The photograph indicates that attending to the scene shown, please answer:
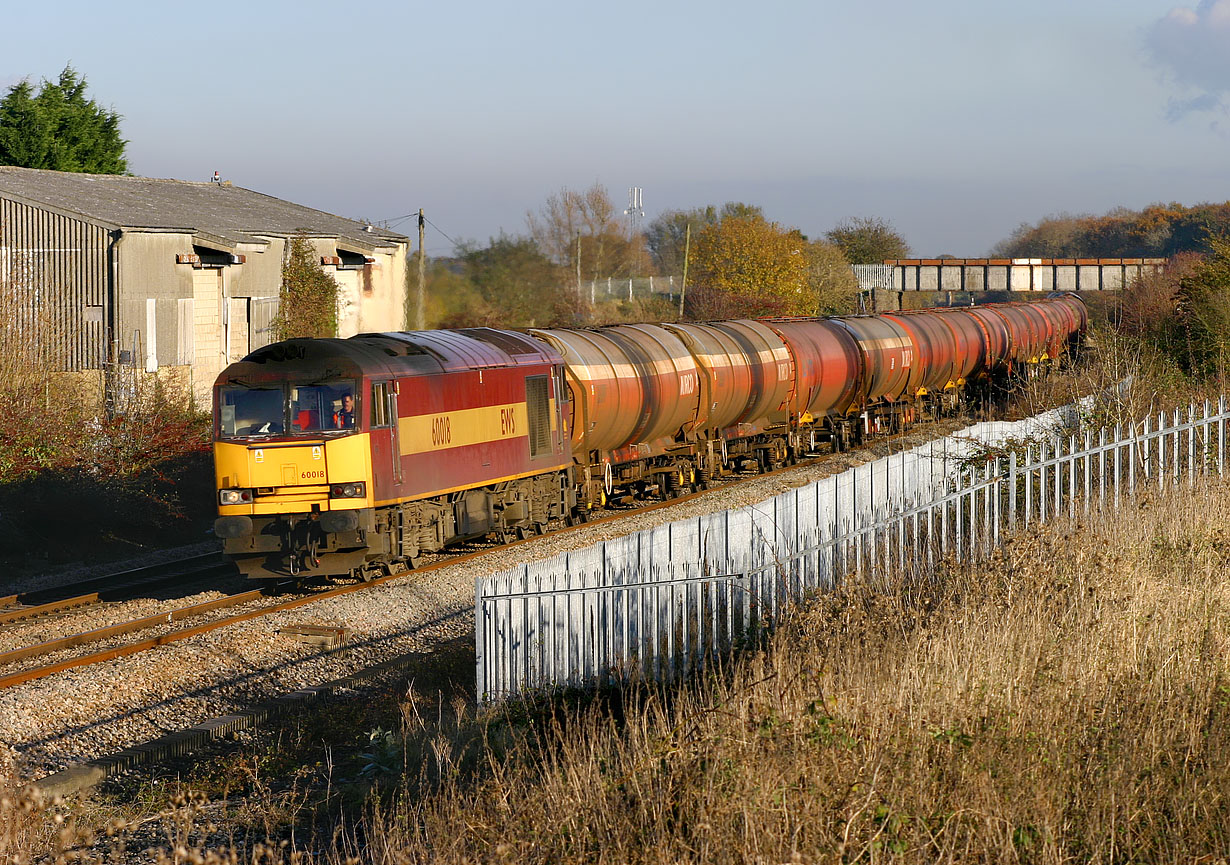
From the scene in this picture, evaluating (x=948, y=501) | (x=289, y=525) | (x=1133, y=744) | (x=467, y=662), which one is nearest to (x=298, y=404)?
(x=289, y=525)

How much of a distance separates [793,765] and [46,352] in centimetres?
2132

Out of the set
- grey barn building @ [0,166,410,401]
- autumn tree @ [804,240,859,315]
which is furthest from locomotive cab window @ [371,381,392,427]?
autumn tree @ [804,240,859,315]

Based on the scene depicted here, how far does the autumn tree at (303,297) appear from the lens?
32.6m

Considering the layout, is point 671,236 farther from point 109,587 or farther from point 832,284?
point 109,587

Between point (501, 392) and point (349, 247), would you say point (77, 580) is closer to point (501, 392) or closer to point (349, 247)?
point (501, 392)

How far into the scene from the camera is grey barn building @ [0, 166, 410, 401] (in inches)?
1054

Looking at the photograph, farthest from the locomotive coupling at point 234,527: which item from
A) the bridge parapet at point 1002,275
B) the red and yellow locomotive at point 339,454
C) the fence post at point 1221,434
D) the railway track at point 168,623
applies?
the bridge parapet at point 1002,275

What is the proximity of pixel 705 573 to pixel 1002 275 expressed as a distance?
2405 inches

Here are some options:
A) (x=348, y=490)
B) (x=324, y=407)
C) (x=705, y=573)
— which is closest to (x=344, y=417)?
(x=324, y=407)

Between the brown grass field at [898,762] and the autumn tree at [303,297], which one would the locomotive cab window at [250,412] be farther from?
the autumn tree at [303,297]

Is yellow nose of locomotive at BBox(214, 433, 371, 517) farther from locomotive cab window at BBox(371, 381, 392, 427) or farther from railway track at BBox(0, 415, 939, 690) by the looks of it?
railway track at BBox(0, 415, 939, 690)

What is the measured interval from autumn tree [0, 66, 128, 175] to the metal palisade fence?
41036mm

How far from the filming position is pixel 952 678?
22.6ft

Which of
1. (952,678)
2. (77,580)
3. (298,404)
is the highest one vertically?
(298,404)
